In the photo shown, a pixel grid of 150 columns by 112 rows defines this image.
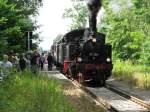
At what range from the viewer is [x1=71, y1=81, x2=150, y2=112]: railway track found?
723 inches

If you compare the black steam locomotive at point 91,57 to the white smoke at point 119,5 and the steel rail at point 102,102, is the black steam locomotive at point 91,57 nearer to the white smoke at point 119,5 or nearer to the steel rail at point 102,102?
the steel rail at point 102,102

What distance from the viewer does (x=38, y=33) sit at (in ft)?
123

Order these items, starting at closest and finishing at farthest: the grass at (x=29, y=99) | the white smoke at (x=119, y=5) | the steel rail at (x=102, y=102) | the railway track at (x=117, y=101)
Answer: the grass at (x=29, y=99) → the steel rail at (x=102, y=102) → the railway track at (x=117, y=101) → the white smoke at (x=119, y=5)

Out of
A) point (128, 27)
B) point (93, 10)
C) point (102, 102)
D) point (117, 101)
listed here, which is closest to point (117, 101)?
point (117, 101)

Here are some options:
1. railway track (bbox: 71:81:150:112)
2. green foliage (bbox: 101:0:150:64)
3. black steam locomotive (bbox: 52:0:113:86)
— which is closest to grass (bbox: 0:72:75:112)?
railway track (bbox: 71:81:150:112)

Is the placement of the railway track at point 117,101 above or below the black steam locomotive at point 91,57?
below

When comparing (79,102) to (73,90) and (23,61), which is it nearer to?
(73,90)

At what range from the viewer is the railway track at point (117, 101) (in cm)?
1838

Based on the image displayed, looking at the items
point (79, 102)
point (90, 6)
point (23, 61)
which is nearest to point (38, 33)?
point (23, 61)

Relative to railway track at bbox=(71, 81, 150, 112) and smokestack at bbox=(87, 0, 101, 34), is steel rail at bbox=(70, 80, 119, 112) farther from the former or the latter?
smokestack at bbox=(87, 0, 101, 34)

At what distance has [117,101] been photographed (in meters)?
21.1

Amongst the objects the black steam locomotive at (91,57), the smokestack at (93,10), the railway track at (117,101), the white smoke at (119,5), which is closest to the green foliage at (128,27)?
the white smoke at (119,5)

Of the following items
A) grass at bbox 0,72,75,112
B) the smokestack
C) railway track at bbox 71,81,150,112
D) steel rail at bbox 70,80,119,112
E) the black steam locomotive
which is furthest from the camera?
the black steam locomotive

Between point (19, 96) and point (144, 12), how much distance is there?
31506 millimetres
